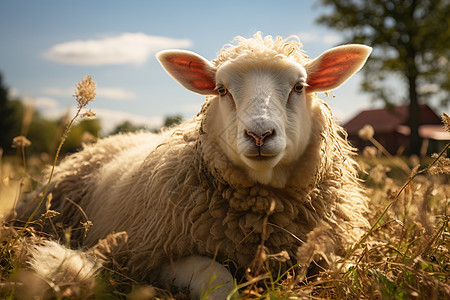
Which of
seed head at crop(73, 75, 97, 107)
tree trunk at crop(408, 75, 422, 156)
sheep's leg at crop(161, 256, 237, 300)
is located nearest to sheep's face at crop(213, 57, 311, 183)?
sheep's leg at crop(161, 256, 237, 300)

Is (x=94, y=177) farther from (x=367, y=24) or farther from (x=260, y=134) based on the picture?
(x=367, y=24)

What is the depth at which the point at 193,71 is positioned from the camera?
114 inches

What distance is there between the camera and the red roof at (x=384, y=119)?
3459 centimetres

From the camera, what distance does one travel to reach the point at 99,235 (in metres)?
3.26

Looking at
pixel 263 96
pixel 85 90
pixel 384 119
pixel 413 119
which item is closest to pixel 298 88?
pixel 263 96

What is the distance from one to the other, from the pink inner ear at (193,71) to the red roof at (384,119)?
113 ft

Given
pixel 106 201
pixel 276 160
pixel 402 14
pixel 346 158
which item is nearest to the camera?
pixel 276 160

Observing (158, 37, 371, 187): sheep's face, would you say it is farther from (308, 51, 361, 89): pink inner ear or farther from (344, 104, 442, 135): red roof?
(344, 104, 442, 135): red roof

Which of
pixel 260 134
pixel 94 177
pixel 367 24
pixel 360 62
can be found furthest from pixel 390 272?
pixel 367 24

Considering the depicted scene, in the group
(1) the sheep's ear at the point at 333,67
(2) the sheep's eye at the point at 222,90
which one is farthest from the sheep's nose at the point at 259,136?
(1) the sheep's ear at the point at 333,67

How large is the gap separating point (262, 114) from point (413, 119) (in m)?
20.5

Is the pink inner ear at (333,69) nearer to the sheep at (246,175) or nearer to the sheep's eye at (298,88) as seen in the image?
the sheep at (246,175)

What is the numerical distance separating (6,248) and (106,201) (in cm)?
128

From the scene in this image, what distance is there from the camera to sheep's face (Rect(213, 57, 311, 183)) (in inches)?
85.7
